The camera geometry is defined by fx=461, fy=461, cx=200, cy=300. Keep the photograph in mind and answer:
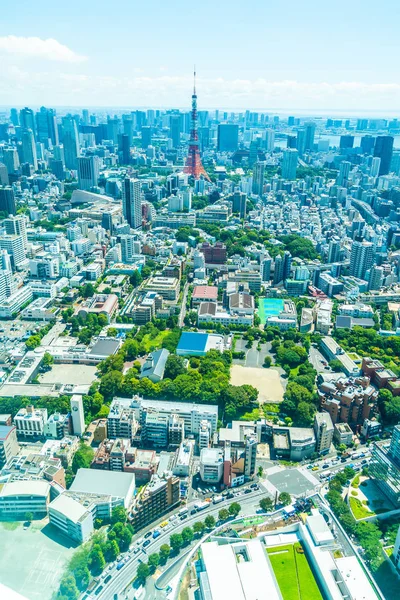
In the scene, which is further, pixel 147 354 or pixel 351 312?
pixel 351 312

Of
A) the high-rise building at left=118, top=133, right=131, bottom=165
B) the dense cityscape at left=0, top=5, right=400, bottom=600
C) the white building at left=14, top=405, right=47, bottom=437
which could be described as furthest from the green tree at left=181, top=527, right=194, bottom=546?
the high-rise building at left=118, top=133, right=131, bottom=165

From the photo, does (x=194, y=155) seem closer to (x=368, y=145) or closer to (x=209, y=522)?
(x=368, y=145)

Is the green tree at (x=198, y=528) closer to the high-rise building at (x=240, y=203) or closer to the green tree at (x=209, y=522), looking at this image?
the green tree at (x=209, y=522)

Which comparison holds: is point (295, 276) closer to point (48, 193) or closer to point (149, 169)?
point (48, 193)

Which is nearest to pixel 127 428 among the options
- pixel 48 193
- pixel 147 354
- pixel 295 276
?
pixel 147 354

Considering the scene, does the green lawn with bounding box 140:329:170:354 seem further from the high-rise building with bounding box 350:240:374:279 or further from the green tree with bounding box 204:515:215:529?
the high-rise building with bounding box 350:240:374:279

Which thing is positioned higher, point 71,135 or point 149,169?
point 71,135

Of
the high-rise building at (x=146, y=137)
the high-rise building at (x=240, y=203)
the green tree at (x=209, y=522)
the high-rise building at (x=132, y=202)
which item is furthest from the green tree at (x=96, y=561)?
the high-rise building at (x=146, y=137)
